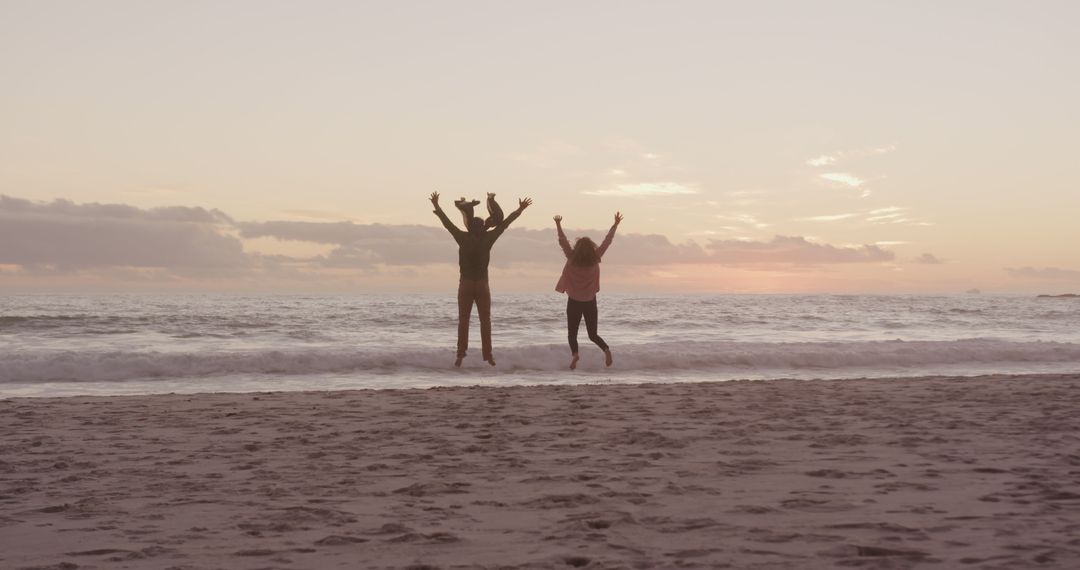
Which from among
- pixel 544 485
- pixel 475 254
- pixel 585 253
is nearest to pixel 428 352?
pixel 475 254

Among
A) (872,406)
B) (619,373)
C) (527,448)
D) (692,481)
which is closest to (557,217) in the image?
(619,373)

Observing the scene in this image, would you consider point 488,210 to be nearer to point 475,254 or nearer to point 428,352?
point 475,254

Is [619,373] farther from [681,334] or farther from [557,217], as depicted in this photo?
[681,334]

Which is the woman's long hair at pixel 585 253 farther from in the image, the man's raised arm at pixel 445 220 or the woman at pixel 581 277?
the man's raised arm at pixel 445 220

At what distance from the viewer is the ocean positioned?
14.2 metres

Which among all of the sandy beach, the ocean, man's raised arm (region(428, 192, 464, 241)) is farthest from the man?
the sandy beach

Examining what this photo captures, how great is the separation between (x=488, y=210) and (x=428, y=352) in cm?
473

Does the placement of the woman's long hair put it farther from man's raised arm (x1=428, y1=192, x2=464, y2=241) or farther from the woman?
man's raised arm (x1=428, y1=192, x2=464, y2=241)

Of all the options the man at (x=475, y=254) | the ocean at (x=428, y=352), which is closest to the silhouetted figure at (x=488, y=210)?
the man at (x=475, y=254)

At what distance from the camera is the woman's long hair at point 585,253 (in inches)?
497

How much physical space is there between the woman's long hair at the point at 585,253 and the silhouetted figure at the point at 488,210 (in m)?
1.21

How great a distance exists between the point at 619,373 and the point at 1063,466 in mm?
9508

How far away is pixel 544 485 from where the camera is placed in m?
5.28

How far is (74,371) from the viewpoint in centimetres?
1473
